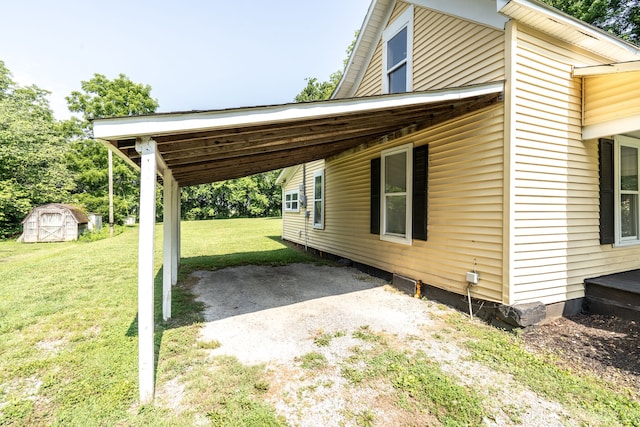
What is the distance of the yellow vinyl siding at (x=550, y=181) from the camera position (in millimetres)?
3461

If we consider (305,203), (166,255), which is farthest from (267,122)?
(305,203)

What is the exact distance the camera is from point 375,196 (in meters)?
5.94

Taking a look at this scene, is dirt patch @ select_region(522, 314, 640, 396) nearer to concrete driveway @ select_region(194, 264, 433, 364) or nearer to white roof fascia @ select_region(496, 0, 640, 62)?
concrete driveway @ select_region(194, 264, 433, 364)

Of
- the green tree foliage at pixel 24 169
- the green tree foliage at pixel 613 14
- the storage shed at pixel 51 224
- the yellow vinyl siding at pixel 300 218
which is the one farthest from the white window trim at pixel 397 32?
the green tree foliage at pixel 24 169

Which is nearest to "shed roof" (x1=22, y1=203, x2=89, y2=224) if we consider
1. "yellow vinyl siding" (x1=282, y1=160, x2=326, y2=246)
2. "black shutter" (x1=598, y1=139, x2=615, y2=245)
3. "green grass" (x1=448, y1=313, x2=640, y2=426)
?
"yellow vinyl siding" (x1=282, y1=160, x2=326, y2=246)

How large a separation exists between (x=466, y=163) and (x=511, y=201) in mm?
871

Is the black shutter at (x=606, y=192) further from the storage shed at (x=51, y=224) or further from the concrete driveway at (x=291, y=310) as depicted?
the storage shed at (x=51, y=224)

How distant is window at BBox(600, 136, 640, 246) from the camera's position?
4.05 meters

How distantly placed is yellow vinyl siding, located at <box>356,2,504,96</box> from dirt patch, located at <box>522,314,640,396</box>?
324 centimetres

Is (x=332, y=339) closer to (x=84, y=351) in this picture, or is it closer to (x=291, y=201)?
(x=84, y=351)

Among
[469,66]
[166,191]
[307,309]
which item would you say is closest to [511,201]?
[469,66]

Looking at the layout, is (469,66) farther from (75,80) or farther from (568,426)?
(75,80)

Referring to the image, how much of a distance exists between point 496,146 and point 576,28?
1.87 meters

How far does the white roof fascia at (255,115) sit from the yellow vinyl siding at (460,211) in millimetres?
709
